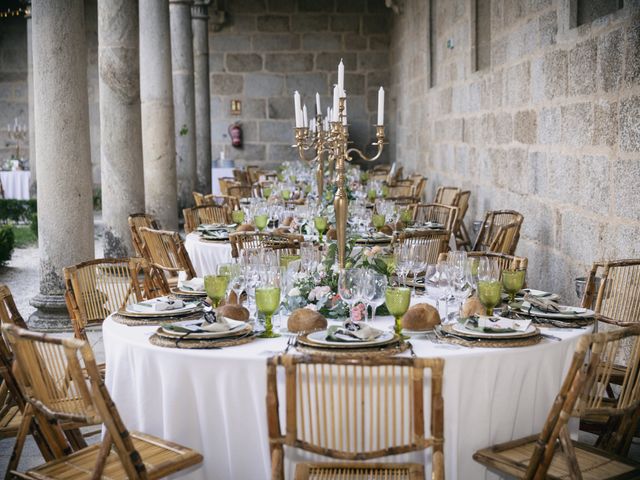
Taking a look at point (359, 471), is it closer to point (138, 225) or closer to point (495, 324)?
point (495, 324)

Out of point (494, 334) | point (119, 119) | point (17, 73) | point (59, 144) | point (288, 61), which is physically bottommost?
point (494, 334)

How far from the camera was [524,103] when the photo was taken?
A: 7023mm

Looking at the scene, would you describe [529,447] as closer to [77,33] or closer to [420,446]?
[420,446]

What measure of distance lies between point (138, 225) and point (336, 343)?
3631 millimetres

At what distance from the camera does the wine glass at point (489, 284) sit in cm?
331

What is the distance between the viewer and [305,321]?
10.3ft

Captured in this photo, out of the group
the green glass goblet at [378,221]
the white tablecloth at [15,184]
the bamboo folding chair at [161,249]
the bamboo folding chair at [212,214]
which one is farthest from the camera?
the white tablecloth at [15,184]

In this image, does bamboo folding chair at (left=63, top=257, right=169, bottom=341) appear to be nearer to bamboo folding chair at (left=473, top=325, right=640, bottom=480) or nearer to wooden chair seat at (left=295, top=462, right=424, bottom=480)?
wooden chair seat at (left=295, top=462, right=424, bottom=480)

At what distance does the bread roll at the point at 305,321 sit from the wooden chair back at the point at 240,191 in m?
7.08

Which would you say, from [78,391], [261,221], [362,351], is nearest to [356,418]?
[362,351]

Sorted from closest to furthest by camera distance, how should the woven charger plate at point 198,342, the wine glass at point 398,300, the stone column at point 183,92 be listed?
the woven charger plate at point 198,342
the wine glass at point 398,300
the stone column at point 183,92

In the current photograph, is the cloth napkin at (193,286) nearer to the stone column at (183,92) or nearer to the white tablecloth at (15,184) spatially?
the stone column at (183,92)

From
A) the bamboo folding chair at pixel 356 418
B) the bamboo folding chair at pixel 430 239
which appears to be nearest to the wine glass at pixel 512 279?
the bamboo folding chair at pixel 356 418

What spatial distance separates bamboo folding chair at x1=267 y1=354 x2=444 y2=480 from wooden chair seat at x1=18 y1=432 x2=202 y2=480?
0.38 m
